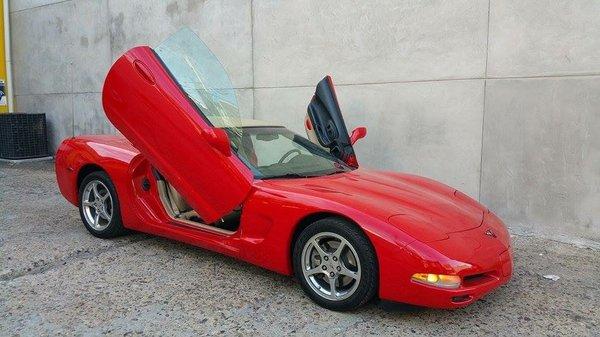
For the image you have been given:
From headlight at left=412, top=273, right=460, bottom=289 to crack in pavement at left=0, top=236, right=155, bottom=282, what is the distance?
9.15 ft

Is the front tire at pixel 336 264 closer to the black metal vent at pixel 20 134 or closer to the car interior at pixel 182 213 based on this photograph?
the car interior at pixel 182 213

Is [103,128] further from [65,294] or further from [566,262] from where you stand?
[566,262]

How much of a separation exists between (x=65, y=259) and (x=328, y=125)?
264cm

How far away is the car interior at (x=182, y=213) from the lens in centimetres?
377

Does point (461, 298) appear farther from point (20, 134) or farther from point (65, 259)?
point (20, 134)

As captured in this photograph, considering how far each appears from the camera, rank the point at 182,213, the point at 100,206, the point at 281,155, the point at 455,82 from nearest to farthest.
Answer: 1. the point at 281,155
2. the point at 182,213
3. the point at 100,206
4. the point at 455,82

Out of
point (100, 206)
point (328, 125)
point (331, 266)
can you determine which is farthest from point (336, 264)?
point (100, 206)

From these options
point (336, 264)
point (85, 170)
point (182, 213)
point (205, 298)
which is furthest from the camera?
point (85, 170)

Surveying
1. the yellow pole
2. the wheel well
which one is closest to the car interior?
the wheel well

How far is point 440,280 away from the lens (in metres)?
2.75

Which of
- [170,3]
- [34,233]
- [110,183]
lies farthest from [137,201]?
[170,3]

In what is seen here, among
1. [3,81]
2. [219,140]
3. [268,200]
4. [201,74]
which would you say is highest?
[3,81]

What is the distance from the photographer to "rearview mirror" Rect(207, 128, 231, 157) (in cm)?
339

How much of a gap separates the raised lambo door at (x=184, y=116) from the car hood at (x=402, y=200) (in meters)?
0.40
